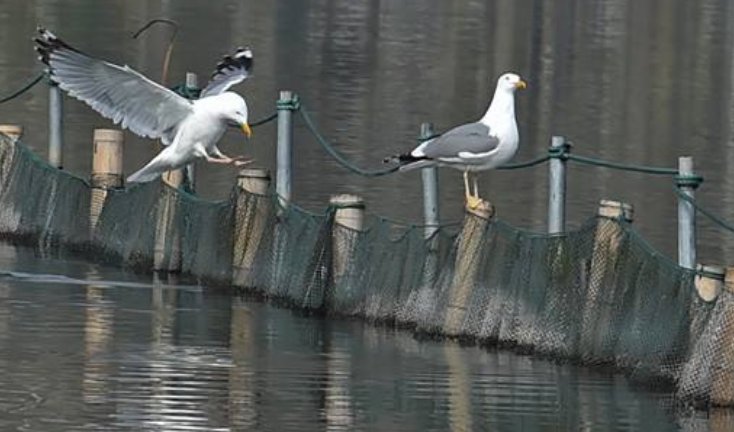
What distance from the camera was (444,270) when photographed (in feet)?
45.1

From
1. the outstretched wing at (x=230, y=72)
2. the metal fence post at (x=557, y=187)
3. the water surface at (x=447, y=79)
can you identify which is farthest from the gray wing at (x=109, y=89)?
the water surface at (x=447, y=79)

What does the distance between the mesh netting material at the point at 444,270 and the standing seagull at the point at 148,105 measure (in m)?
0.42

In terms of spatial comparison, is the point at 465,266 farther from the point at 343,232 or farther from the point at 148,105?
the point at 148,105

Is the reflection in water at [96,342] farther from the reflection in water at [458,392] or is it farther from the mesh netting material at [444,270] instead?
the reflection in water at [458,392]

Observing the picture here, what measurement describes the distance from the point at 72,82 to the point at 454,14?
45922 millimetres

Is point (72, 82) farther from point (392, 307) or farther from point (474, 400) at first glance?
point (474, 400)

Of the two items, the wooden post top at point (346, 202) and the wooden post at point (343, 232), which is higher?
the wooden post top at point (346, 202)


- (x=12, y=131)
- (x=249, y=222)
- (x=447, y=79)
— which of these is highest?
(x=447, y=79)

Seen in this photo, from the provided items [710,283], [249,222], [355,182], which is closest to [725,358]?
[710,283]

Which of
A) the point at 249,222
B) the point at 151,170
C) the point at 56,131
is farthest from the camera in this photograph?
the point at 56,131

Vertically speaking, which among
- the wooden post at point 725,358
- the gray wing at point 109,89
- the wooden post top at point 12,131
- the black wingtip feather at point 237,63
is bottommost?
the wooden post at point 725,358

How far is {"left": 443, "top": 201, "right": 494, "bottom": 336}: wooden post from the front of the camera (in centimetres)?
1356

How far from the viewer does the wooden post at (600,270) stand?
12742 mm

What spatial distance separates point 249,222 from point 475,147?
5.22ft
